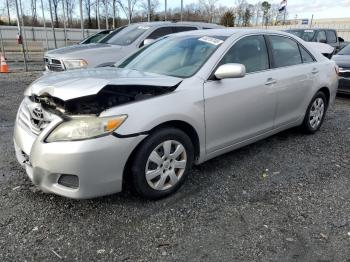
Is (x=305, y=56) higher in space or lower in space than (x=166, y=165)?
higher

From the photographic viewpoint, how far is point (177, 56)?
3963 millimetres

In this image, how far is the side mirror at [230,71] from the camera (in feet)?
11.3

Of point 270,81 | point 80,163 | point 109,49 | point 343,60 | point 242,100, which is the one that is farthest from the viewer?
point 343,60

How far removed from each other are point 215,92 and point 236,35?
0.91 m

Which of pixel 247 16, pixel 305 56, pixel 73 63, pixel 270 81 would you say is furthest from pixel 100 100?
pixel 247 16

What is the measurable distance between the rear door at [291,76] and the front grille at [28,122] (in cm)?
280

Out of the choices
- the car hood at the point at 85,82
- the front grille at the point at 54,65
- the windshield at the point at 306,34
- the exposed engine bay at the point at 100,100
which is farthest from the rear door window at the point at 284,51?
the windshield at the point at 306,34

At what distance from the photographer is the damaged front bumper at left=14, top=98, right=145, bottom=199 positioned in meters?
2.72

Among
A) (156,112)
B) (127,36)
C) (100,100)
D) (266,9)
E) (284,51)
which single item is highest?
(266,9)

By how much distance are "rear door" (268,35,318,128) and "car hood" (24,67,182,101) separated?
5.48 ft

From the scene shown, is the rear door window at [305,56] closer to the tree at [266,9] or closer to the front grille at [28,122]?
the front grille at [28,122]

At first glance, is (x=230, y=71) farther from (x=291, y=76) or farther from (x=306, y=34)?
(x=306, y=34)

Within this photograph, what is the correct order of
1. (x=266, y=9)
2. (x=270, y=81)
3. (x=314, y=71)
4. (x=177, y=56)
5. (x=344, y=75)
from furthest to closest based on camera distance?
(x=266, y=9)
(x=344, y=75)
(x=314, y=71)
(x=270, y=81)
(x=177, y=56)

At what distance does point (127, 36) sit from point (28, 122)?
560 cm
